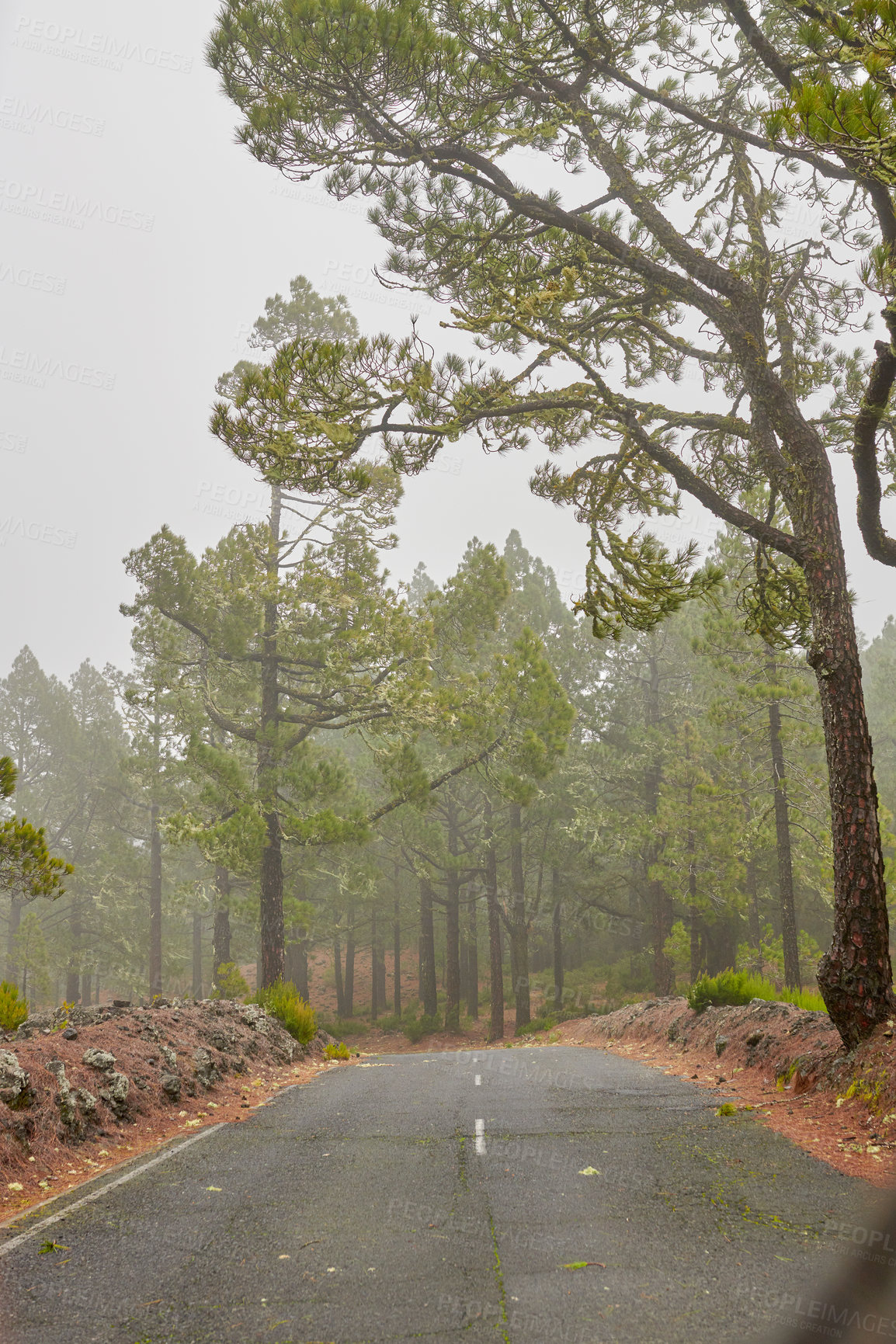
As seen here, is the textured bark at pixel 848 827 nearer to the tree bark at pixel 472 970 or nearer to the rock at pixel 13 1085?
the rock at pixel 13 1085

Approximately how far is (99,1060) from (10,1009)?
141cm

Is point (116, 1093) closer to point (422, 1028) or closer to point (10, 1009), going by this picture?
point (10, 1009)

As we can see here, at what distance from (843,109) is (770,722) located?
558 inches

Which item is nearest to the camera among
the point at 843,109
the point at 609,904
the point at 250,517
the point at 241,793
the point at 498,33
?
the point at 843,109

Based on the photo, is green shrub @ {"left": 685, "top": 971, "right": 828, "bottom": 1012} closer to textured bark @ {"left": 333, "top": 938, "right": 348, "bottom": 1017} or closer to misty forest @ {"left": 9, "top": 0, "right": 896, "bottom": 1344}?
misty forest @ {"left": 9, "top": 0, "right": 896, "bottom": 1344}

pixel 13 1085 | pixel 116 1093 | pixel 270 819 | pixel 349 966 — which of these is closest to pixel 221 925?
pixel 270 819

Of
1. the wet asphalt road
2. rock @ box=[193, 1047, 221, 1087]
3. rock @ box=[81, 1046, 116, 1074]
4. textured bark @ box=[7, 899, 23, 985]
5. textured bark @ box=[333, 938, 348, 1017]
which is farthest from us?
textured bark @ box=[333, 938, 348, 1017]

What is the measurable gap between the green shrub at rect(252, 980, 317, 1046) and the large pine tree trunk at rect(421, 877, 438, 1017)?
1569cm

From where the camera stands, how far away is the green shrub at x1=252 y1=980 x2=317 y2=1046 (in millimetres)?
13008

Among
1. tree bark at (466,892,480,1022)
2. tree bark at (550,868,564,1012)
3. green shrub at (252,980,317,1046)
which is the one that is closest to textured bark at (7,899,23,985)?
tree bark at (466,892,480,1022)

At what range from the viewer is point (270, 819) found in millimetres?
17219

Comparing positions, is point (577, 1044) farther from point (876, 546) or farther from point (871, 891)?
point (876, 546)

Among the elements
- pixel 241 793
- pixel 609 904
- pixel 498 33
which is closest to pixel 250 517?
pixel 241 793

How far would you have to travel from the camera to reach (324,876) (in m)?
31.2
